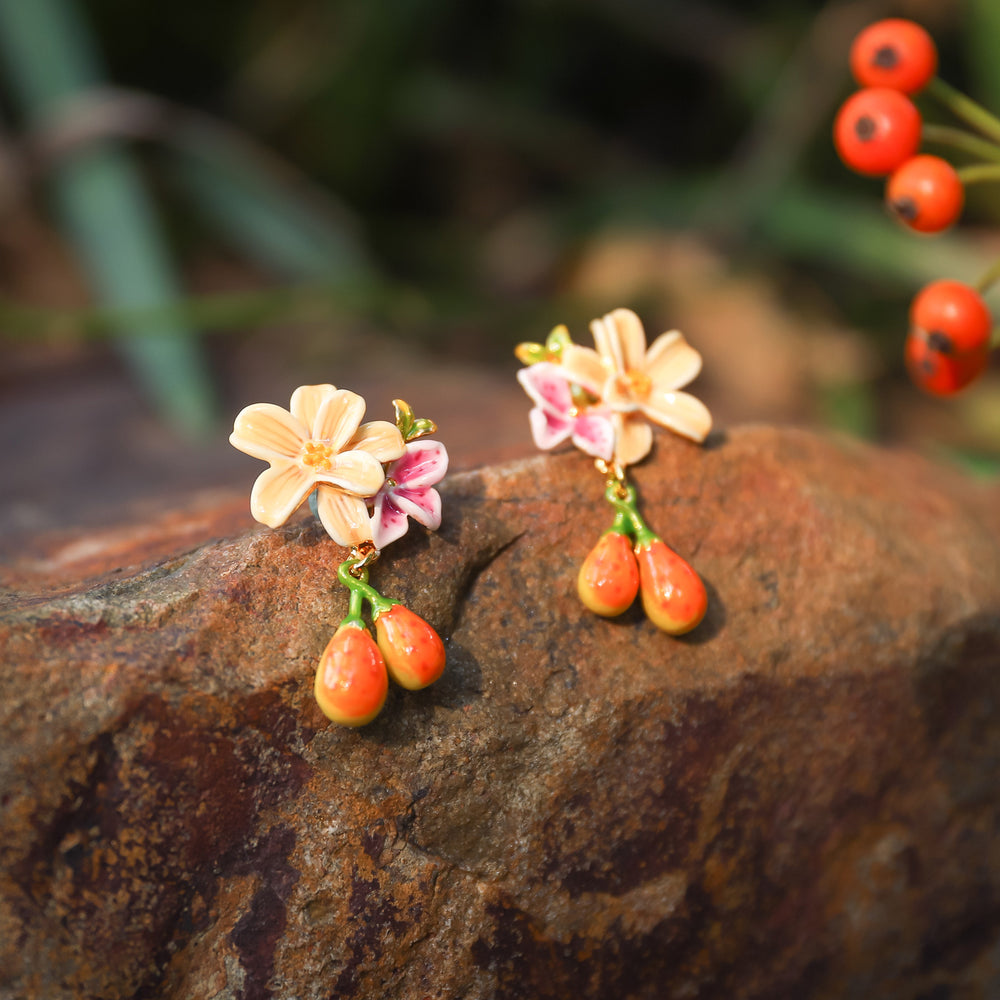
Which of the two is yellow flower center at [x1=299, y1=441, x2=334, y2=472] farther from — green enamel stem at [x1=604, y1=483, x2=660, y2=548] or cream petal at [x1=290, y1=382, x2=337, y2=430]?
green enamel stem at [x1=604, y1=483, x2=660, y2=548]

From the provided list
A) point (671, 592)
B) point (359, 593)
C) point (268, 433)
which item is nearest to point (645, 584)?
point (671, 592)

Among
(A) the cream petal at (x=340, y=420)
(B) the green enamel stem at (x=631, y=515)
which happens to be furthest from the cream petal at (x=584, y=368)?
(A) the cream petal at (x=340, y=420)

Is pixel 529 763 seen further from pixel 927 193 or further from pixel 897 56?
pixel 897 56

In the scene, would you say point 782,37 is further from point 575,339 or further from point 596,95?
point 575,339

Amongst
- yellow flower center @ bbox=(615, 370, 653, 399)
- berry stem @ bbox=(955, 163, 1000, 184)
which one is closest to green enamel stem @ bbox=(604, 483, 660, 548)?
yellow flower center @ bbox=(615, 370, 653, 399)

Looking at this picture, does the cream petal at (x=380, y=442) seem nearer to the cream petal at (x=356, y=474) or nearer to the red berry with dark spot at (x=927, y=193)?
the cream petal at (x=356, y=474)
